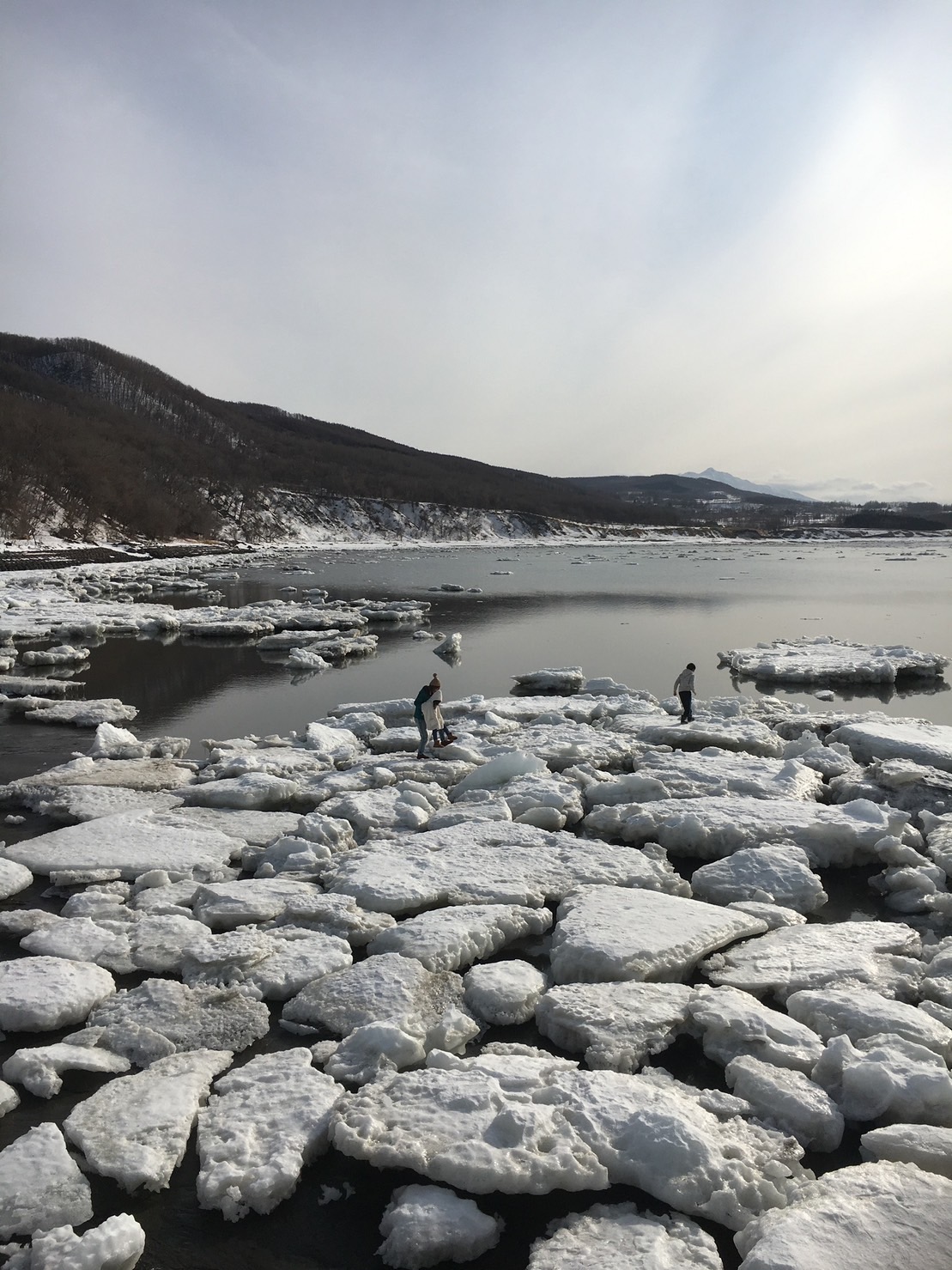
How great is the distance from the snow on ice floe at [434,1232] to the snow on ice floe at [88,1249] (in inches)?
38.7

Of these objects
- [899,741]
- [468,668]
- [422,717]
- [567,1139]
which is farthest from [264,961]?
[468,668]

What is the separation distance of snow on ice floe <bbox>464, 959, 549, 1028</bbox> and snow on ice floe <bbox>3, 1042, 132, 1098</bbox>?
1977mm

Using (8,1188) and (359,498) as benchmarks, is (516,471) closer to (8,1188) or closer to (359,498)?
(359,498)

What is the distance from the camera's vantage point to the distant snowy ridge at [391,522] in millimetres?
87938

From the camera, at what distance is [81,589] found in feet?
99.4

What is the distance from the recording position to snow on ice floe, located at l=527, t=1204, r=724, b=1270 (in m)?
2.98

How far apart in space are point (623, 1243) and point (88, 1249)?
209 cm

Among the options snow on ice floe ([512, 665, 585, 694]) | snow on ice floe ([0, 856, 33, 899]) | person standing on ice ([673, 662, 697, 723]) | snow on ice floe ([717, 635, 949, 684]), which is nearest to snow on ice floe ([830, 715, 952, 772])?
person standing on ice ([673, 662, 697, 723])

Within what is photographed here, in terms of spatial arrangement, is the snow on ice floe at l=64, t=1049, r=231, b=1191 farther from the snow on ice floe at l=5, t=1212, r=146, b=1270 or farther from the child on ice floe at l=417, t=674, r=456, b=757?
the child on ice floe at l=417, t=674, r=456, b=757

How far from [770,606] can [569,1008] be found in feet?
98.6

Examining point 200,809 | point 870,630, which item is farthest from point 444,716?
point 870,630

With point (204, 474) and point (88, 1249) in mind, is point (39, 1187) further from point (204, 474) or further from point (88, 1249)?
point (204, 474)

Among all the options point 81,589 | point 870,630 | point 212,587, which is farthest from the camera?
point 212,587

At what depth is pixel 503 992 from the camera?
4.70 m
